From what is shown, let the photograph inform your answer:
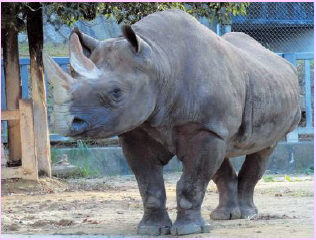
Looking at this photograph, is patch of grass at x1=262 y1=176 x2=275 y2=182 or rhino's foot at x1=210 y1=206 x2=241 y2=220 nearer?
rhino's foot at x1=210 y1=206 x2=241 y2=220

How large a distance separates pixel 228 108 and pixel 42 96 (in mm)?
4590

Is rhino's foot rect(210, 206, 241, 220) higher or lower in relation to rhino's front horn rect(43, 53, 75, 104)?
lower

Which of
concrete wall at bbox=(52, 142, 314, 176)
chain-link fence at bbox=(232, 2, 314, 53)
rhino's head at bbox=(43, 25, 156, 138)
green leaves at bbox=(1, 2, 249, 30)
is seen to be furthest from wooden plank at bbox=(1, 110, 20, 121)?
chain-link fence at bbox=(232, 2, 314, 53)

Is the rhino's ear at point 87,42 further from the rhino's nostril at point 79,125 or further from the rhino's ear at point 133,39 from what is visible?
the rhino's nostril at point 79,125

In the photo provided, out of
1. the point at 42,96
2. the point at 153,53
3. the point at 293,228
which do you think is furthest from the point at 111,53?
the point at 42,96

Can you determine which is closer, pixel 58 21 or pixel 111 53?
pixel 111 53

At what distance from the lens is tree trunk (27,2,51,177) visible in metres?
10.5

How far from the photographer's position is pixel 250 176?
7922 millimetres

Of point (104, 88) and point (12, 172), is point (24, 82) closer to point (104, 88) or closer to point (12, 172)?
point (12, 172)

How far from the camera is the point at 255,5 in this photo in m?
16.0

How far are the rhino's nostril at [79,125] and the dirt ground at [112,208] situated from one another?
98 centimetres

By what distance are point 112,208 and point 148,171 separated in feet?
6.41

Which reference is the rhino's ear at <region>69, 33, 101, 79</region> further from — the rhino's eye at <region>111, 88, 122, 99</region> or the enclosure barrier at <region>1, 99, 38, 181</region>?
the enclosure barrier at <region>1, 99, 38, 181</region>

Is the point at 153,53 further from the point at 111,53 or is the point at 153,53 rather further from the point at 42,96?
the point at 42,96
